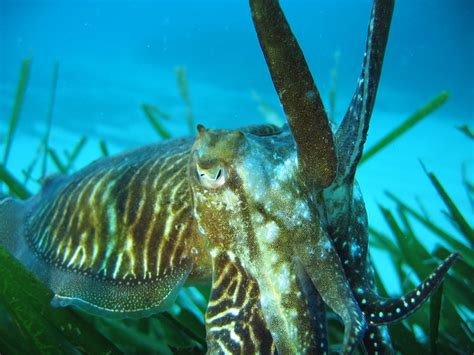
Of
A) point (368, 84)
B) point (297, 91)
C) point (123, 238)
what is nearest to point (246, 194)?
point (297, 91)

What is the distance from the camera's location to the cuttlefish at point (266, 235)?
1.36 meters

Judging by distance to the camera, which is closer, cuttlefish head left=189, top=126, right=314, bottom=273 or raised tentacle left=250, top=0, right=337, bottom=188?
raised tentacle left=250, top=0, right=337, bottom=188

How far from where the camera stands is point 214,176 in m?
1.54

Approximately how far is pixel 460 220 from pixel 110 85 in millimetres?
35541

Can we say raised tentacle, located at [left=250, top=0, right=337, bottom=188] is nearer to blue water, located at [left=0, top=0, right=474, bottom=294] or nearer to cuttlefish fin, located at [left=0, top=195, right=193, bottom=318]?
cuttlefish fin, located at [left=0, top=195, right=193, bottom=318]

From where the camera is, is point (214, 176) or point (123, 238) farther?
point (123, 238)

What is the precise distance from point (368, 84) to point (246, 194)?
592 mm

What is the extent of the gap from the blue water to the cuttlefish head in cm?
1437

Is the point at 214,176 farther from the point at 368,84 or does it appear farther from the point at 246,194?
the point at 368,84

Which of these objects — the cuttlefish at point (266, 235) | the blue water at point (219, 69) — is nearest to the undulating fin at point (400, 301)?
the cuttlefish at point (266, 235)

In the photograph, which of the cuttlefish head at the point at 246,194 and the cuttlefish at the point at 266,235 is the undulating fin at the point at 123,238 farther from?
the cuttlefish head at the point at 246,194

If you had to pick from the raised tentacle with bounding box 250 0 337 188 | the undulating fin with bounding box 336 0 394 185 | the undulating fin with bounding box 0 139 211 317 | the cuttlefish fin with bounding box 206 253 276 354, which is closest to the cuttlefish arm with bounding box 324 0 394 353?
the undulating fin with bounding box 336 0 394 185

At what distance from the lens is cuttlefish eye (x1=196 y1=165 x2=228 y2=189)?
153 centimetres

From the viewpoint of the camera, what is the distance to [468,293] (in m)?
3.00
